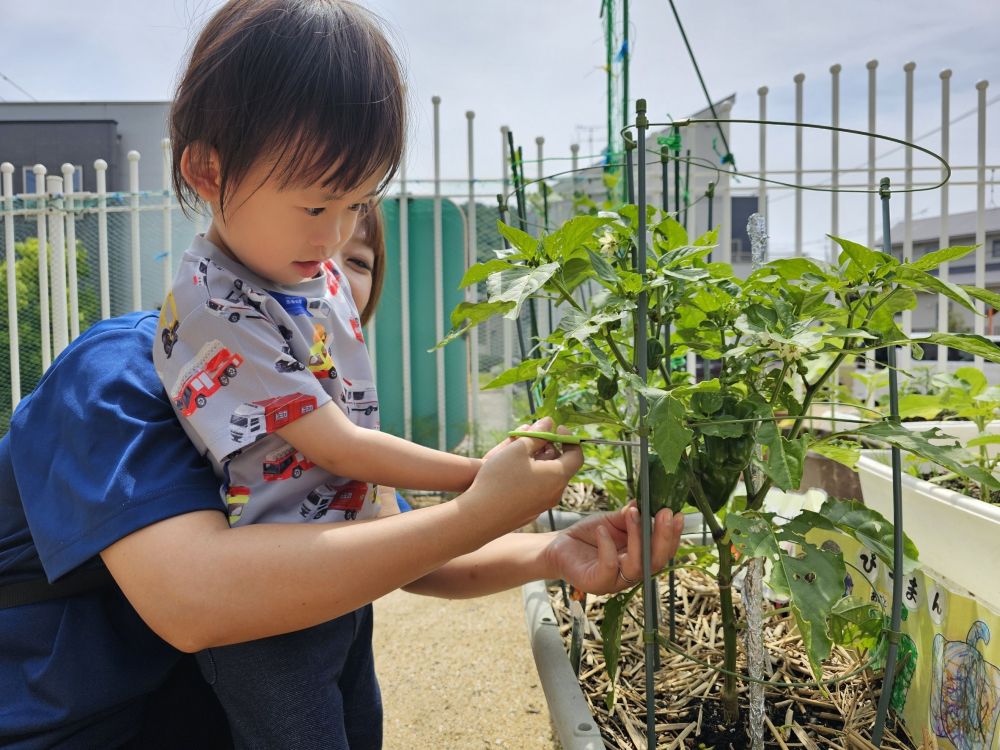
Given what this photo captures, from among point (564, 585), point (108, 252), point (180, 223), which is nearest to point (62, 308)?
point (108, 252)

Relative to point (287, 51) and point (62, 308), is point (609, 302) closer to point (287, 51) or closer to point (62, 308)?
point (287, 51)

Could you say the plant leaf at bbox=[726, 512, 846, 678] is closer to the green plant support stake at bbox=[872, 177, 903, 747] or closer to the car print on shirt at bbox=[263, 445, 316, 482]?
the green plant support stake at bbox=[872, 177, 903, 747]

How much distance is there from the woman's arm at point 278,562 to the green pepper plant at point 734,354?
20 cm

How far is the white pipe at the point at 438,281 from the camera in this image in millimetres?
5082

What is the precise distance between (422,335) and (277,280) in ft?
14.0

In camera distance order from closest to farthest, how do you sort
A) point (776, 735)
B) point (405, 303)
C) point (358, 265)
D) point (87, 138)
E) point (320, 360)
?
point (320, 360) → point (776, 735) → point (358, 265) → point (405, 303) → point (87, 138)

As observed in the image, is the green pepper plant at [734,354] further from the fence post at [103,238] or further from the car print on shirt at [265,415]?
the fence post at [103,238]

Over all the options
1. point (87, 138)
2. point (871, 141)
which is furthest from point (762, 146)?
point (87, 138)

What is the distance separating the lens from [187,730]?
102 cm

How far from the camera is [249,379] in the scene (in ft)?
2.79

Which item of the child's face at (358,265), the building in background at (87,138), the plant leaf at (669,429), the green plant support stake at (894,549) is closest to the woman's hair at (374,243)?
the child's face at (358,265)

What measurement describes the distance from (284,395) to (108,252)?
5129 millimetres

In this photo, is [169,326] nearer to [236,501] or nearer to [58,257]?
[236,501]

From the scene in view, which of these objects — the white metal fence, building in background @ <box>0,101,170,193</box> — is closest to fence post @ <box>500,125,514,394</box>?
the white metal fence
